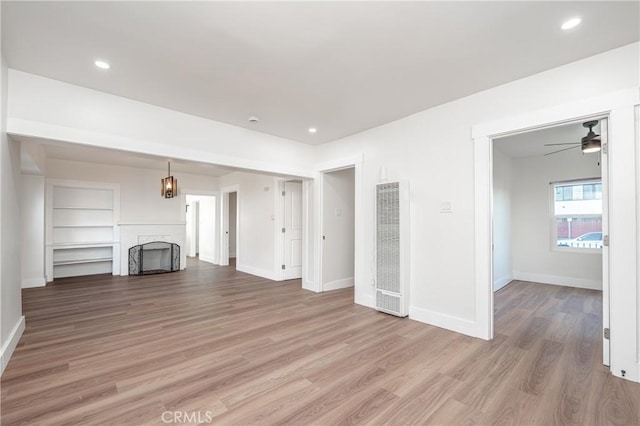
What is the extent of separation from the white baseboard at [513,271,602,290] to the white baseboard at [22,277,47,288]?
9.41 metres

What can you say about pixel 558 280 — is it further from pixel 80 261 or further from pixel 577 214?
pixel 80 261

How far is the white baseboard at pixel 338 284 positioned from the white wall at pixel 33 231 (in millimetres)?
5368

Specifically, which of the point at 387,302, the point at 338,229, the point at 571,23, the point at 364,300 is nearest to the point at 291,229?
the point at 338,229

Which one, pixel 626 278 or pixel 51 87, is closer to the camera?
pixel 626 278

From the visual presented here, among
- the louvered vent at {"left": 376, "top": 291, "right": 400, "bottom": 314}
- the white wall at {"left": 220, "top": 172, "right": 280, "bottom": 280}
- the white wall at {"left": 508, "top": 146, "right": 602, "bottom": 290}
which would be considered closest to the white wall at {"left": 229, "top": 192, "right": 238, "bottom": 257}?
the white wall at {"left": 220, "top": 172, "right": 280, "bottom": 280}

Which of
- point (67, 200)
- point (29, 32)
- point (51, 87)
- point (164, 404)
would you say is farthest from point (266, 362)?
point (67, 200)

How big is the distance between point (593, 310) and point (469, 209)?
264 centimetres

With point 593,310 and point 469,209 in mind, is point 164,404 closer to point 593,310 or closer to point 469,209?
point 469,209

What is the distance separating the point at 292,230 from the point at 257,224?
0.98 metres

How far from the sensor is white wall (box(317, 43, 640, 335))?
2.54m

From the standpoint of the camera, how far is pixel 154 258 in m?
7.16

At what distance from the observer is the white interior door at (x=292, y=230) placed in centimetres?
596

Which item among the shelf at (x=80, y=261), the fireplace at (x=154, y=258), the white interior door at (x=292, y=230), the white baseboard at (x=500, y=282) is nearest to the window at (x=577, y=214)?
the white baseboard at (x=500, y=282)

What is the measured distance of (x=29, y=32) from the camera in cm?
205
